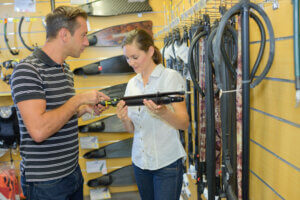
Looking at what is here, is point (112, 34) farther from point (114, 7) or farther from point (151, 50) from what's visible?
point (151, 50)

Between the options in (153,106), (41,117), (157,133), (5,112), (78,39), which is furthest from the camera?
(5,112)

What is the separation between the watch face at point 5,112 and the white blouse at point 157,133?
216 centimetres

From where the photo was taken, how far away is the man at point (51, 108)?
1321 mm

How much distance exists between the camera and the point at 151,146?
168 centimetres

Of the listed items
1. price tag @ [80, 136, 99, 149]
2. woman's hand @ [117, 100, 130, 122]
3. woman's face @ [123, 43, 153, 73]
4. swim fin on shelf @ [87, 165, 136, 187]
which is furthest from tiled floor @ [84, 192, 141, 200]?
woman's face @ [123, 43, 153, 73]

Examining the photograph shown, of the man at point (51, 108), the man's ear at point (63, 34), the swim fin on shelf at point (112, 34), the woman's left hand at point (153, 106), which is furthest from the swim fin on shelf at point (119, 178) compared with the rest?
the man's ear at point (63, 34)

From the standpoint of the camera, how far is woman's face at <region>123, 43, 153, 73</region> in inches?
66.8

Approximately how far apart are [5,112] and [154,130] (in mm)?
2360


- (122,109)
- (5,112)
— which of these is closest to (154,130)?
(122,109)

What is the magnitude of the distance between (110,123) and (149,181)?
176 cm

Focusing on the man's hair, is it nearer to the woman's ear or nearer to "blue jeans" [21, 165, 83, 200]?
the woman's ear

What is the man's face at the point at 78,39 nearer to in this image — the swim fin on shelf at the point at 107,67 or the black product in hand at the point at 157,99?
the black product in hand at the point at 157,99

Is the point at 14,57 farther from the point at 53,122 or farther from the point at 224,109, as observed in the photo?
the point at 224,109

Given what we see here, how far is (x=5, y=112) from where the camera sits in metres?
3.23
